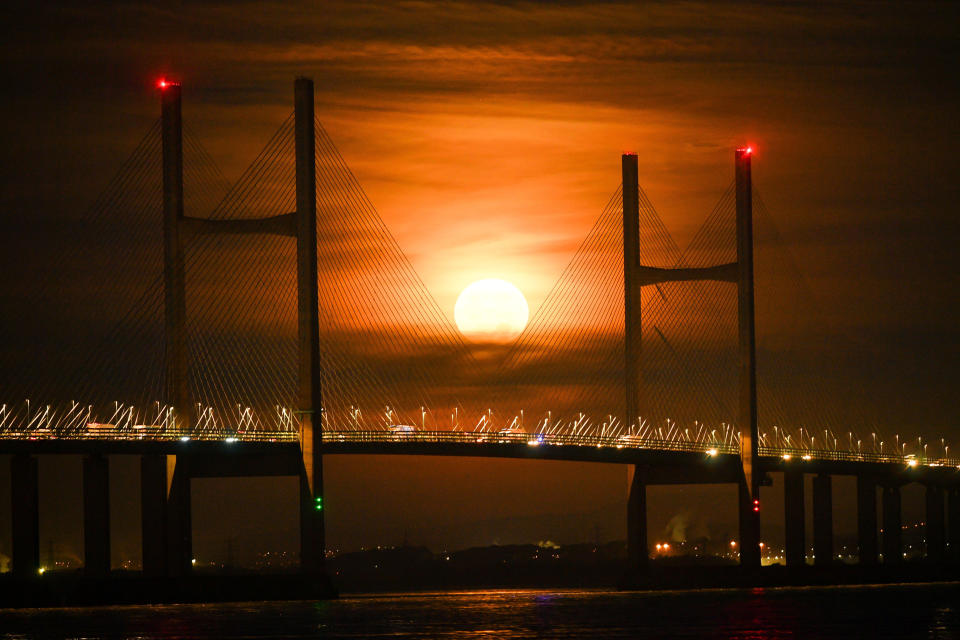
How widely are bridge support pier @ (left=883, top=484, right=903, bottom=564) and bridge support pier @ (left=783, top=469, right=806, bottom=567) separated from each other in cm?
1452

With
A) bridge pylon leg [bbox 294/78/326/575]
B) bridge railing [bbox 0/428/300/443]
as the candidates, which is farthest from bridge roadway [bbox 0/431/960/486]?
bridge pylon leg [bbox 294/78/326/575]

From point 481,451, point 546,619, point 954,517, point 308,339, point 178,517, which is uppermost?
point 308,339

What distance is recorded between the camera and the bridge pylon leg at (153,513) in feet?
236

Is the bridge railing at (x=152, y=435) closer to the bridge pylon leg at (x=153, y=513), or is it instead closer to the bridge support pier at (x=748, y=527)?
the bridge pylon leg at (x=153, y=513)

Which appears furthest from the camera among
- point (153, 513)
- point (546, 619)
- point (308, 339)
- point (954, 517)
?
point (954, 517)

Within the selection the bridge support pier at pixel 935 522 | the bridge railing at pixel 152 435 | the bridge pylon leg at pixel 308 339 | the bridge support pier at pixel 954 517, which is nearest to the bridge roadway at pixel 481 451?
the bridge railing at pixel 152 435

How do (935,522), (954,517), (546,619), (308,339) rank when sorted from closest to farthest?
(546,619), (308,339), (935,522), (954,517)

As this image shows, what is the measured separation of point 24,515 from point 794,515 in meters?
40.1

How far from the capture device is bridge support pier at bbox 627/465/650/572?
285ft

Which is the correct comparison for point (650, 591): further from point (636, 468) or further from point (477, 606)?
point (477, 606)

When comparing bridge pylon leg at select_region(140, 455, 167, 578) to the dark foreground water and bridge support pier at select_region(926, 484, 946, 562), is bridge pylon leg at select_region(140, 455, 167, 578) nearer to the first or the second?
the dark foreground water

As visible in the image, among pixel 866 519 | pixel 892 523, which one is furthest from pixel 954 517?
pixel 866 519

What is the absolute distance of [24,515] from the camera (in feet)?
235

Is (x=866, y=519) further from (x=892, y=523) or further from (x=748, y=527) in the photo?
(x=748, y=527)
